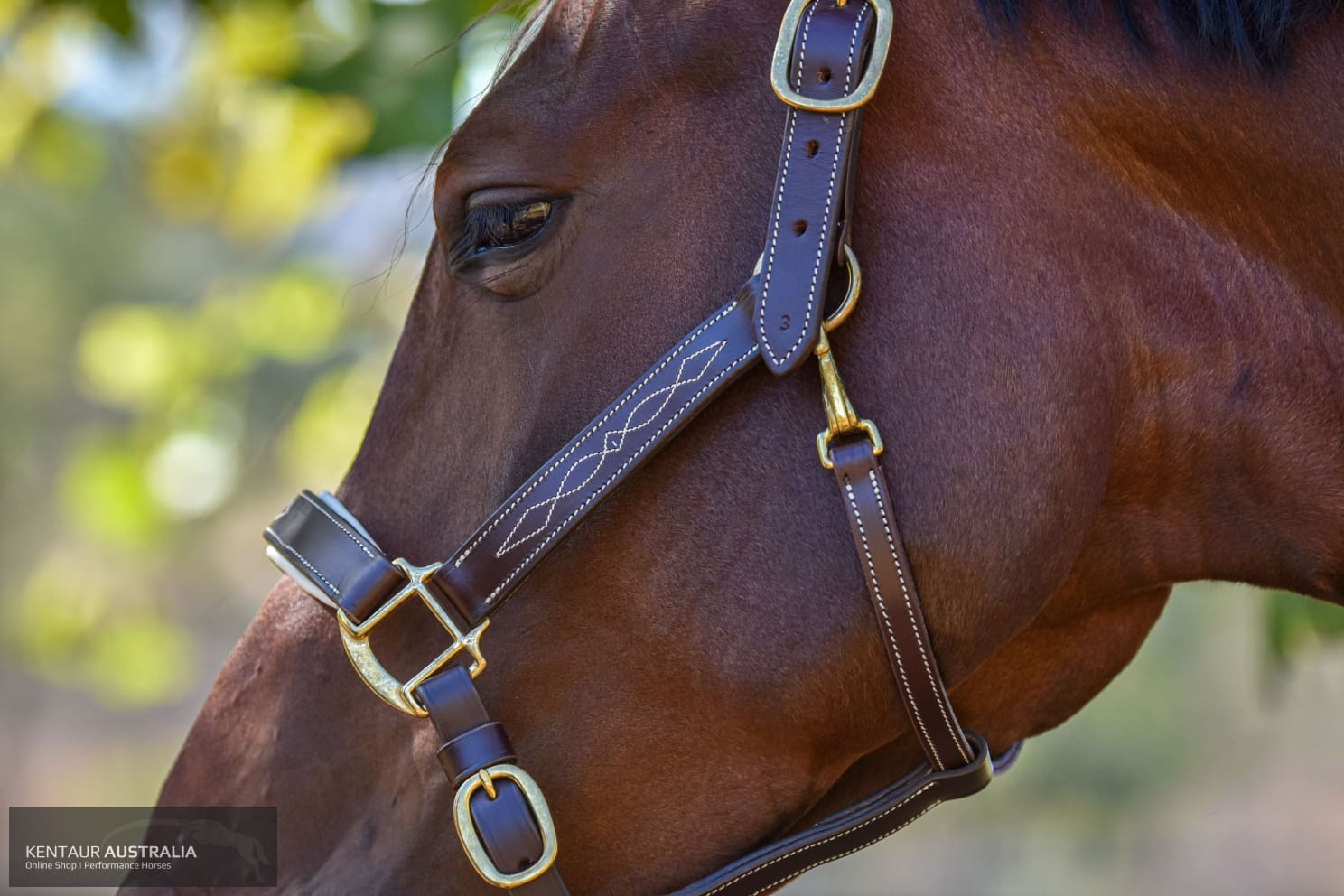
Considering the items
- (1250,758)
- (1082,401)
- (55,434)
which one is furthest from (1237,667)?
(55,434)

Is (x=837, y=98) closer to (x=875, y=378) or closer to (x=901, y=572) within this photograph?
(x=875, y=378)

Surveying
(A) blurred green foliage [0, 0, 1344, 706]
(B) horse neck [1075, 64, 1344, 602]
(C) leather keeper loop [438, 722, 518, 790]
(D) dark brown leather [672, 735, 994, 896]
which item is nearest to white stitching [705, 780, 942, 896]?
(D) dark brown leather [672, 735, 994, 896]

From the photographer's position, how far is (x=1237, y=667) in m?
9.01

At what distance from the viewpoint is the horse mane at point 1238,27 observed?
4.98ft

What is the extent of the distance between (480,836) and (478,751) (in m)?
0.12

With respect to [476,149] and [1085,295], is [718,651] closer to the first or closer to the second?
[1085,295]

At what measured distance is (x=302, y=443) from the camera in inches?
168

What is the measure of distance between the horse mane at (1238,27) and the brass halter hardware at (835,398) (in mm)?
524

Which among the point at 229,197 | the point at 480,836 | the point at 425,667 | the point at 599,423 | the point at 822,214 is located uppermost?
the point at 229,197

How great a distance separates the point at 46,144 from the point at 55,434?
13.2m

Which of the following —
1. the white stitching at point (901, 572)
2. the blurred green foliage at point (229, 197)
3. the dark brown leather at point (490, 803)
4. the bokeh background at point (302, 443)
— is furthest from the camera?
the bokeh background at point (302, 443)

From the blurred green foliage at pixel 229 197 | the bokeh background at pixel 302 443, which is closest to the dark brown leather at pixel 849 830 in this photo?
the bokeh background at pixel 302 443

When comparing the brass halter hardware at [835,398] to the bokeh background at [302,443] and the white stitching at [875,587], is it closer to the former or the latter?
the white stitching at [875,587]

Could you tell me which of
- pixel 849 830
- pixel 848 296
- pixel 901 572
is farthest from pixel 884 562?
pixel 849 830
